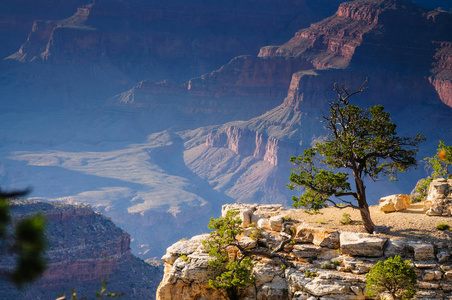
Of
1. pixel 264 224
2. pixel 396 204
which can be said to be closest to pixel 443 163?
pixel 396 204

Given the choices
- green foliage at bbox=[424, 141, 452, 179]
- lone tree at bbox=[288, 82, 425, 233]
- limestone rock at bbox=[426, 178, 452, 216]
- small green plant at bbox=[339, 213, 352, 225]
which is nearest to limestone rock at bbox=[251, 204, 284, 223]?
lone tree at bbox=[288, 82, 425, 233]

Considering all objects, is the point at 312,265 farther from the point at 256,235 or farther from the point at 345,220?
the point at 345,220

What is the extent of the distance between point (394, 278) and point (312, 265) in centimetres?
608

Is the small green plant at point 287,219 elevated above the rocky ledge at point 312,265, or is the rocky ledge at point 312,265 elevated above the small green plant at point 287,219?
the small green plant at point 287,219

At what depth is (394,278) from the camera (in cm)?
3206

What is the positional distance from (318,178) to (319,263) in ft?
17.7

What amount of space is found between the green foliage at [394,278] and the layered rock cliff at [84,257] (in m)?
70.5

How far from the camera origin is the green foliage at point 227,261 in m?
36.1

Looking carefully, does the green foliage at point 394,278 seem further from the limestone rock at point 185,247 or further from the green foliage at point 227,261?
the limestone rock at point 185,247

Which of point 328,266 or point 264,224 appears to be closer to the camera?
point 328,266

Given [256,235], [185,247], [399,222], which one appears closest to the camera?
[399,222]

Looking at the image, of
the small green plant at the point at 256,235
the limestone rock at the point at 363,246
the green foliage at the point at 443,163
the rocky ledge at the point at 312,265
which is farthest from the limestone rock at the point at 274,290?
the green foliage at the point at 443,163

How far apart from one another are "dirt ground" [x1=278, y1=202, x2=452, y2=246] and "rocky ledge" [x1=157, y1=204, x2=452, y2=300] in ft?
3.52

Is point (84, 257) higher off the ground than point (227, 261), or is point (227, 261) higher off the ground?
point (227, 261)
